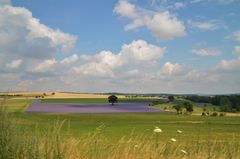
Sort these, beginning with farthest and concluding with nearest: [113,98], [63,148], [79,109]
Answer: [113,98], [79,109], [63,148]

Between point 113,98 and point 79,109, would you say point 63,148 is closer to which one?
point 79,109

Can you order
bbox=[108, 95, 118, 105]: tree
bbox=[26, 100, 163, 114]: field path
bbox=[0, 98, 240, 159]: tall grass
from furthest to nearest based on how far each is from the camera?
bbox=[108, 95, 118, 105]: tree → bbox=[26, 100, 163, 114]: field path → bbox=[0, 98, 240, 159]: tall grass

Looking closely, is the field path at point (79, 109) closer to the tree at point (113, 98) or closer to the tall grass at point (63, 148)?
the tree at point (113, 98)

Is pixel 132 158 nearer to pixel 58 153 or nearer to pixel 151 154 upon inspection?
pixel 151 154

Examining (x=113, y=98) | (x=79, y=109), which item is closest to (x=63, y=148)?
(x=79, y=109)

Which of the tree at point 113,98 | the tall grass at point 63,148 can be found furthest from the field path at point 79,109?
the tall grass at point 63,148

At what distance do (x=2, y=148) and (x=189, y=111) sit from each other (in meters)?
101

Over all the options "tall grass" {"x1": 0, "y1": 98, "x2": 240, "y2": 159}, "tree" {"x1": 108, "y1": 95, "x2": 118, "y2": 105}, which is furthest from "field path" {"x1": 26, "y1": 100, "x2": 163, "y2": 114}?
"tall grass" {"x1": 0, "y1": 98, "x2": 240, "y2": 159}

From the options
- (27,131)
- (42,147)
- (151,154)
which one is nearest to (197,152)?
(151,154)

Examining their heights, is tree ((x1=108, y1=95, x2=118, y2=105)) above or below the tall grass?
above

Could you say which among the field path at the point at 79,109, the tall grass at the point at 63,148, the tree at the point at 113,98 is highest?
the tree at the point at 113,98

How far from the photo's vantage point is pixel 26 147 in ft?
25.6

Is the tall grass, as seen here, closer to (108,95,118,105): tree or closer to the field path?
the field path

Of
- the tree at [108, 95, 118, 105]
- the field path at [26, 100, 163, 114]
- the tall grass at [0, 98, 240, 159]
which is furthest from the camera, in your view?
the tree at [108, 95, 118, 105]
